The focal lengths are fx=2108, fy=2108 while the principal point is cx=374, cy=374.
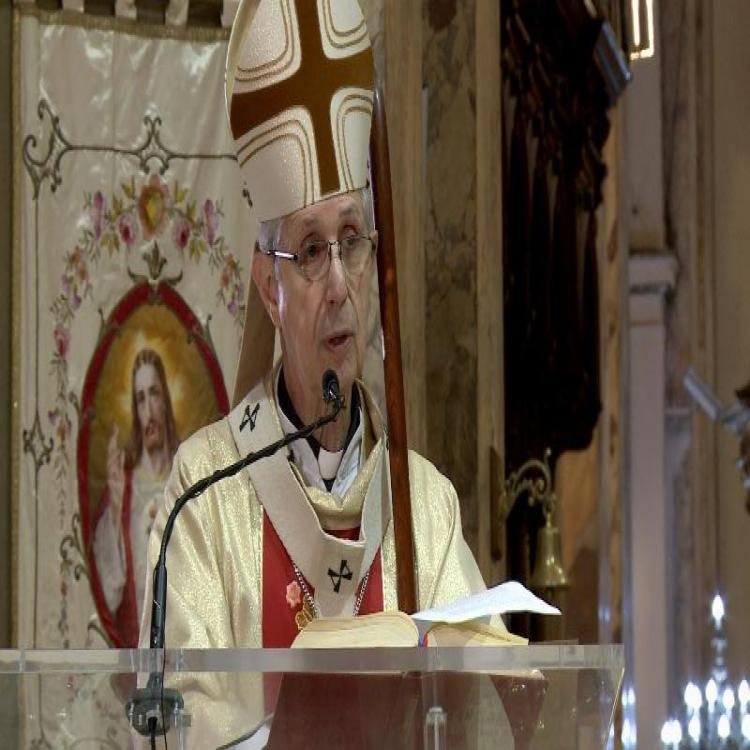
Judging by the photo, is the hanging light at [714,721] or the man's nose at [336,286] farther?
the hanging light at [714,721]

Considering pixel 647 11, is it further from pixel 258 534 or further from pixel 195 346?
pixel 258 534

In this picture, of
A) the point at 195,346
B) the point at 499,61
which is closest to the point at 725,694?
the point at 499,61

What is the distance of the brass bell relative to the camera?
611cm

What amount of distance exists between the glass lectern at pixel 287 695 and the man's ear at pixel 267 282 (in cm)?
116

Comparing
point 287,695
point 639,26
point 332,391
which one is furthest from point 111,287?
point 639,26

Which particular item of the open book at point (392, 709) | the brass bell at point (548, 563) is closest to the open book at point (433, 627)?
the open book at point (392, 709)

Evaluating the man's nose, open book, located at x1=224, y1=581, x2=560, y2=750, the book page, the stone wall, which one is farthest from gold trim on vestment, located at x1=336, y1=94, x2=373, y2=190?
the stone wall

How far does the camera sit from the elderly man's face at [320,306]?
132 inches

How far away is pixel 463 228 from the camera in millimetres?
5906

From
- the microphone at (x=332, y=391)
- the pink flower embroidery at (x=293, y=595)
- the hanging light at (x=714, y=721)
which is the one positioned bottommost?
the hanging light at (x=714, y=721)

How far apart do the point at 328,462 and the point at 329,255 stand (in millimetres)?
339

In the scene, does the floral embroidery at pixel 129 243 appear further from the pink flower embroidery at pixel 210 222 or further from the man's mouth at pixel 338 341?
the man's mouth at pixel 338 341

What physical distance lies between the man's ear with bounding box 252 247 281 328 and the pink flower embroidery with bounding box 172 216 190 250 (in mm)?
1711

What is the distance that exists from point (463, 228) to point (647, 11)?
13.2 feet
